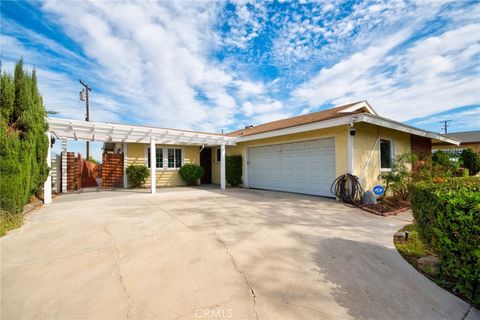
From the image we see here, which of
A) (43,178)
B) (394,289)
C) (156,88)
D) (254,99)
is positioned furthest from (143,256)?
(254,99)

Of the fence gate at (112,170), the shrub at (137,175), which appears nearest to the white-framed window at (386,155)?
the shrub at (137,175)

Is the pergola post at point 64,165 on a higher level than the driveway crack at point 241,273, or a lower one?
higher

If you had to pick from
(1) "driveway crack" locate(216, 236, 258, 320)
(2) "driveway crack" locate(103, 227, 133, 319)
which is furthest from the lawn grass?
(1) "driveway crack" locate(216, 236, 258, 320)

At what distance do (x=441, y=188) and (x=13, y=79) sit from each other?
32.5 ft

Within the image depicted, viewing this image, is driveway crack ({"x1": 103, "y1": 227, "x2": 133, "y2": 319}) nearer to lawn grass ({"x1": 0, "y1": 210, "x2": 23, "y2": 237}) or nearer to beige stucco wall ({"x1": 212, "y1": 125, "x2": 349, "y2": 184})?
lawn grass ({"x1": 0, "y1": 210, "x2": 23, "y2": 237})

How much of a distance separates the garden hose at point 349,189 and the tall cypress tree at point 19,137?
9.81 m

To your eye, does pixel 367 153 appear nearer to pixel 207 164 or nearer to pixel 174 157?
pixel 207 164

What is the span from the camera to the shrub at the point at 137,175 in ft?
38.2

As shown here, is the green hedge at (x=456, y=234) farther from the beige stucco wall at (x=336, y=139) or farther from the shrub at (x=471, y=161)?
the shrub at (x=471, y=161)

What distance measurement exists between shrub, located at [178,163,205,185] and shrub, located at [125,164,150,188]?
2.11 m

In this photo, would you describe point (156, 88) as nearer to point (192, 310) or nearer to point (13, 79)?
point (13, 79)

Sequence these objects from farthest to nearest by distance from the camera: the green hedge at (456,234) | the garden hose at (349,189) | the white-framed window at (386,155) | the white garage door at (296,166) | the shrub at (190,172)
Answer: the shrub at (190,172) → the white-framed window at (386,155) → the white garage door at (296,166) → the garden hose at (349,189) → the green hedge at (456,234)

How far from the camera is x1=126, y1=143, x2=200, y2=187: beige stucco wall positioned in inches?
474

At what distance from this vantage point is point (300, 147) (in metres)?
9.33
